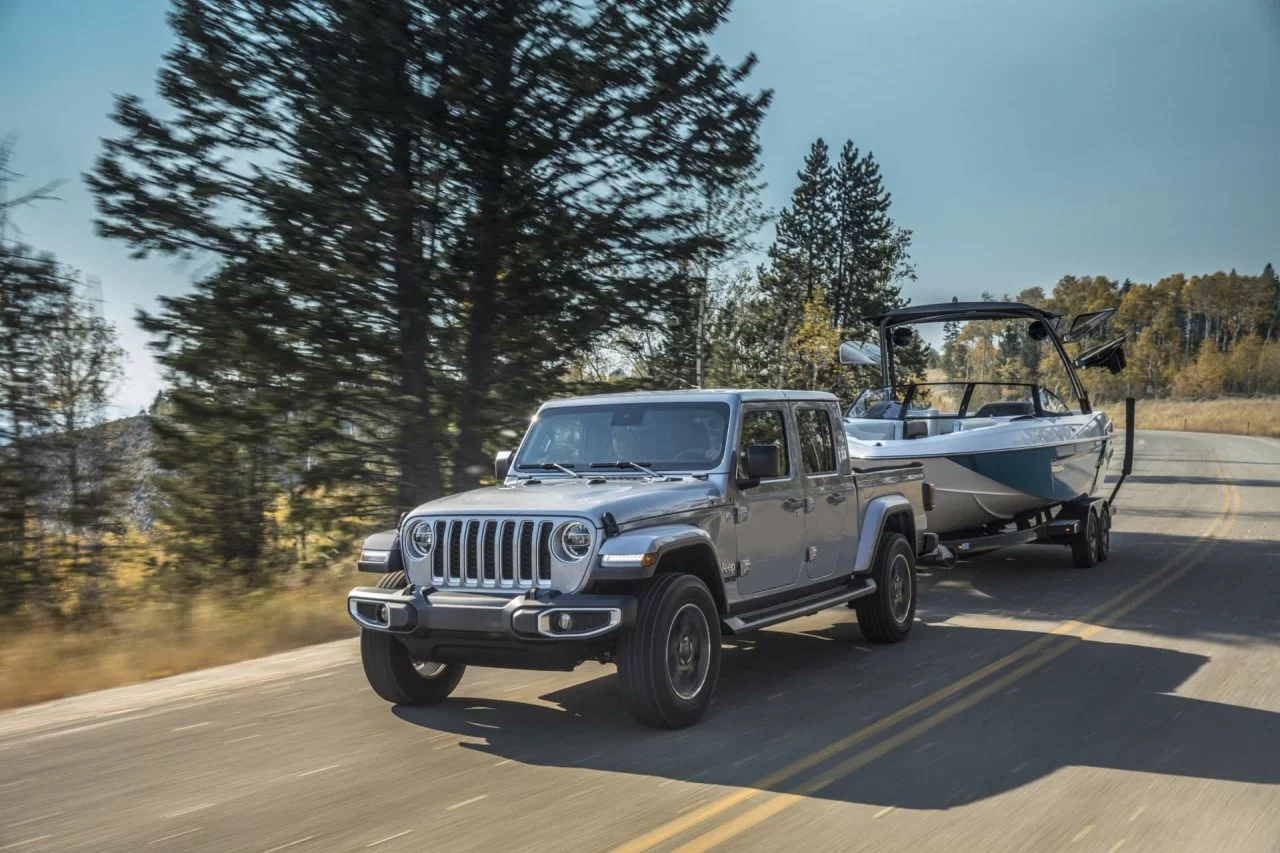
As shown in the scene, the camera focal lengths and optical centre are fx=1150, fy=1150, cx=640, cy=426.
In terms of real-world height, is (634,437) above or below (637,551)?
above

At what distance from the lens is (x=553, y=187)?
596 inches

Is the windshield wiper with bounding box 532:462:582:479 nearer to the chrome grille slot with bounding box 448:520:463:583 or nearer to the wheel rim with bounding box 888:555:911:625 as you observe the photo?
the chrome grille slot with bounding box 448:520:463:583

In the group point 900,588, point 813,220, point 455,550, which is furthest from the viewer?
point 813,220

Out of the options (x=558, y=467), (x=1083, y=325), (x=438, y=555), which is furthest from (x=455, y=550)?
(x=1083, y=325)

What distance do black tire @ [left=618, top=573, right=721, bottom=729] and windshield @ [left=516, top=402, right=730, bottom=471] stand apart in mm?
1113

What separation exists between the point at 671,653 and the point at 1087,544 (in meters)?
8.92

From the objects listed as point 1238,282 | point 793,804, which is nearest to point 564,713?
point 793,804

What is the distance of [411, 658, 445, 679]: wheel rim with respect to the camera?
7.23 m

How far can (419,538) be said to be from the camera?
6.73 meters

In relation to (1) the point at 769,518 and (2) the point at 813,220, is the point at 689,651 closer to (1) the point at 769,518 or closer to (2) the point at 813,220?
(1) the point at 769,518

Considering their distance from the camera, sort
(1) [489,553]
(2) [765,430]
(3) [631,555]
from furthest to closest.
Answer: (2) [765,430], (1) [489,553], (3) [631,555]

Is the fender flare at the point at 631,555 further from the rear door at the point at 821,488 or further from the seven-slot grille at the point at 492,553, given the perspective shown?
the rear door at the point at 821,488

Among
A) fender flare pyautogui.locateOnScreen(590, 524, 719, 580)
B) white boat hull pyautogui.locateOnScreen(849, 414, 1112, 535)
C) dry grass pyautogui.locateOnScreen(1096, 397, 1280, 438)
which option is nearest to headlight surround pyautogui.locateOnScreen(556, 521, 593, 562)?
fender flare pyautogui.locateOnScreen(590, 524, 719, 580)

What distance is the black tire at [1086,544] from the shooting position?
13.6m
